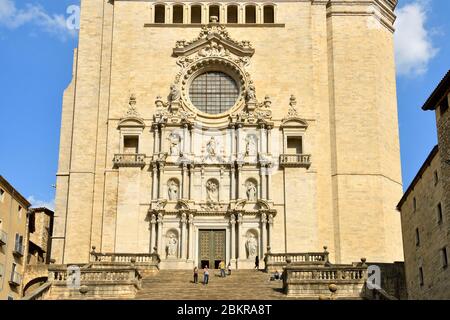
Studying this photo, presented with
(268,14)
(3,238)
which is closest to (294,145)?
(268,14)

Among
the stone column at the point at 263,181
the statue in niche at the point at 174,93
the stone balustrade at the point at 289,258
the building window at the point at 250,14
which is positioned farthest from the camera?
the building window at the point at 250,14

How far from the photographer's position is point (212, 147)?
41.3 meters

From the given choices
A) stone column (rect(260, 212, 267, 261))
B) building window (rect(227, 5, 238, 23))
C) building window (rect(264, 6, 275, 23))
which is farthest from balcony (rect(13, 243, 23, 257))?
building window (rect(264, 6, 275, 23))

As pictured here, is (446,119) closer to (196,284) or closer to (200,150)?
(196,284)

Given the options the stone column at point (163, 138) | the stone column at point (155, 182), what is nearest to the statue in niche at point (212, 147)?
the stone column at point (163, 138)

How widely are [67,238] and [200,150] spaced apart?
779 centimetres

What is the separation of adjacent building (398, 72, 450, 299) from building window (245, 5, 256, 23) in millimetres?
14618

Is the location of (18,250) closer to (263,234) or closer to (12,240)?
(12,240)

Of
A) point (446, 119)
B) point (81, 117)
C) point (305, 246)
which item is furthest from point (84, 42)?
point (446, 119)

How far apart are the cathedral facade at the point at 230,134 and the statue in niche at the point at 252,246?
9 cm

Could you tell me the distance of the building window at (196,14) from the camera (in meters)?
44.1

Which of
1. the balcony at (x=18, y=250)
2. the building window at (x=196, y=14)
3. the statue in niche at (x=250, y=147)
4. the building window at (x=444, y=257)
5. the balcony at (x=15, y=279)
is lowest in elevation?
the building window at (x=444, y=257)

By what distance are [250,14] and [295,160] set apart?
29.7 ft

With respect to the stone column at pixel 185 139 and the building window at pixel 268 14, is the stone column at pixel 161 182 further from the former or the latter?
the building window at pixel 268 14
